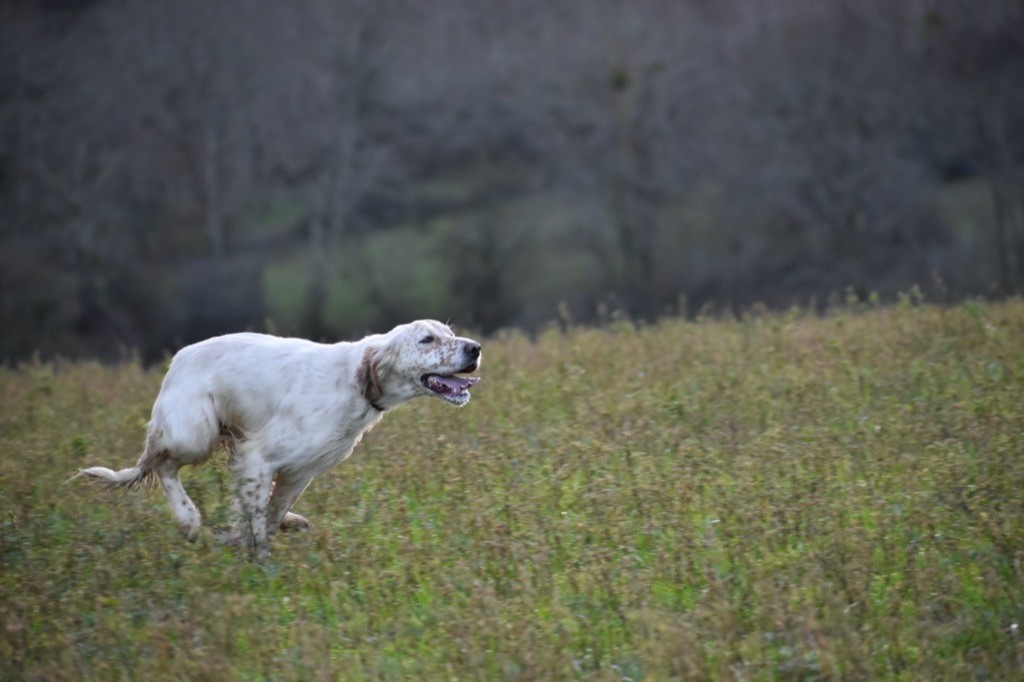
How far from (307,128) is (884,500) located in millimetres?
24130

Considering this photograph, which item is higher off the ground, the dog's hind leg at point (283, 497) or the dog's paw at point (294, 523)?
the dog's hind leg at point (283, 497)

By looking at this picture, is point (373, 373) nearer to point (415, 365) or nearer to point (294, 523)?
point (415, 365)

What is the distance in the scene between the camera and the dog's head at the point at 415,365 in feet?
21.1

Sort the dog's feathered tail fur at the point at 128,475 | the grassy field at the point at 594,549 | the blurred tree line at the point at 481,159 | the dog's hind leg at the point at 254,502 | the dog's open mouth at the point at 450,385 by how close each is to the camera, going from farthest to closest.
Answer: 1. the blurred tree line at the point at 481,159
2. the dog's feathered tail fur at the point at 128,475
3. the dog's open mouth at the point at 450,385
4. the dog's hind leg at the point at 254,502
5. the grassy field at the point at 594,549

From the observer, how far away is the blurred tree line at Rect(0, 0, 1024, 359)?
26.1 metres

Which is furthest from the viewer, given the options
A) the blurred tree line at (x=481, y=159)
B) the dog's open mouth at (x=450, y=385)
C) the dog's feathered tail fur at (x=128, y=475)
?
the blurred tree line at (x=481, y=159)

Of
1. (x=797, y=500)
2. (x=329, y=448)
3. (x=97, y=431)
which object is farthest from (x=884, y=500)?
(x=97, y=431)

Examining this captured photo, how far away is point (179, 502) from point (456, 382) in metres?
1.61

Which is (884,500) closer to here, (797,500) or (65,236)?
(797,500)

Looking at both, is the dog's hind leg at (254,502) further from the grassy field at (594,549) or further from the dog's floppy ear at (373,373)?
the dog's floppy ear at (373,373)

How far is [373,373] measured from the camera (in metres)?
6.40

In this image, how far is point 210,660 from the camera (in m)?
4.95

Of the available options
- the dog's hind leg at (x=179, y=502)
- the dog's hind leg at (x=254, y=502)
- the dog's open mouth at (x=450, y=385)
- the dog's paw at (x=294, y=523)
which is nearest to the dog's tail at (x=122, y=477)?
the dog's hind leg at (x=179, y=502)

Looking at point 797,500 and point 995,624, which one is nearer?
point 995,624
